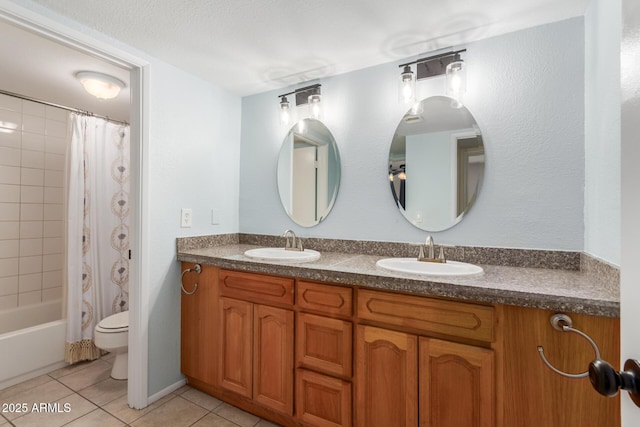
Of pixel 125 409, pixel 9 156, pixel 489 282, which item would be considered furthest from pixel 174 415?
pixel 9 156

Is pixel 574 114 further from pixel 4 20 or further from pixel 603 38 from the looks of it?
pixel 4 20

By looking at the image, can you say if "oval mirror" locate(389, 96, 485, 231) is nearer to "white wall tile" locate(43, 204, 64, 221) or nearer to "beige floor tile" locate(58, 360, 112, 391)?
"beige floor tile" locate(58, 360, 112, 391)

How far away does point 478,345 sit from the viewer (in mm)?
1120

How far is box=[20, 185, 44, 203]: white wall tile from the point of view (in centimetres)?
268

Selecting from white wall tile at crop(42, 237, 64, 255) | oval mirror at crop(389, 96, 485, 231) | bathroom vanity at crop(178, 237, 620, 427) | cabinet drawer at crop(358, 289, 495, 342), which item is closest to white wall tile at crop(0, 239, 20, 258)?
white wall tile at crop(42, 237, 64, 255)

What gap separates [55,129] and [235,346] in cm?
283

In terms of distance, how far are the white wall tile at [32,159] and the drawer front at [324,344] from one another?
2.96 m

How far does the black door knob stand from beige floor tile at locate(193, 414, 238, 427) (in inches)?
68.2

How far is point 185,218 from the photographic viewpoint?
203 centimetres

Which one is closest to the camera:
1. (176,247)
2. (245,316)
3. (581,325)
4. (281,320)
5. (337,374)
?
(581,325)

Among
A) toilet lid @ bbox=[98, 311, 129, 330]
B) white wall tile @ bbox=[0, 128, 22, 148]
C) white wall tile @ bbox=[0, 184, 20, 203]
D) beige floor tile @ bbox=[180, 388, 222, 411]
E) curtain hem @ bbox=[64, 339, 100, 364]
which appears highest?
white wall tile @ bbox=[0, 128, 22, 148]

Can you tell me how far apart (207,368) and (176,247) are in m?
0.80

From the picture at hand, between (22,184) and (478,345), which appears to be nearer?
(478,345)

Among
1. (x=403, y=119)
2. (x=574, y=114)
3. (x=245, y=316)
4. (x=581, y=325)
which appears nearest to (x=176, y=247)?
(x=245, y=316)
